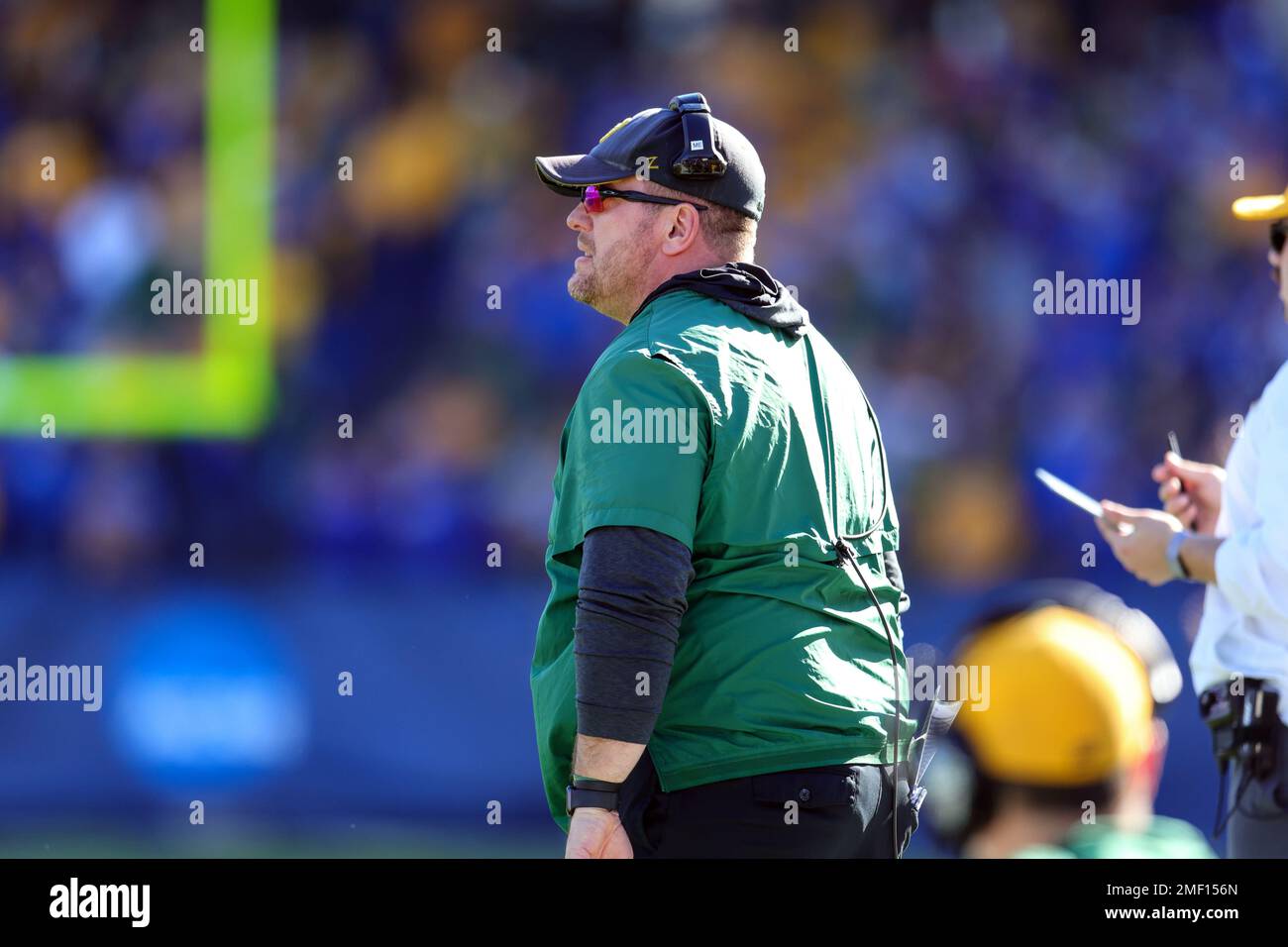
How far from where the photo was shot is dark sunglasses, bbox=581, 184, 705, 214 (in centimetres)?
263

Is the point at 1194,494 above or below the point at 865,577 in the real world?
above

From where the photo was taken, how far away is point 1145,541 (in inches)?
120

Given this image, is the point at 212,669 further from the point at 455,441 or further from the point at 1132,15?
the point at 1132,15

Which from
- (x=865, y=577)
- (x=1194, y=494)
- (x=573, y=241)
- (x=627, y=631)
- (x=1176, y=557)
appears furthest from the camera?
(x=573, y=241)

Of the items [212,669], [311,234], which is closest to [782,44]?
[311,234]

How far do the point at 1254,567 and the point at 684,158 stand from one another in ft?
3.80

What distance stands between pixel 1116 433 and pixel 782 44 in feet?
6.09

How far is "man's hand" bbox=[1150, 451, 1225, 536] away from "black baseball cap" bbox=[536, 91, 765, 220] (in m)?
1.11

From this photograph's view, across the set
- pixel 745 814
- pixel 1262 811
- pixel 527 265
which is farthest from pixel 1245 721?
pixel 527 265

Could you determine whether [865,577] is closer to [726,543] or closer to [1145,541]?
[726,543]

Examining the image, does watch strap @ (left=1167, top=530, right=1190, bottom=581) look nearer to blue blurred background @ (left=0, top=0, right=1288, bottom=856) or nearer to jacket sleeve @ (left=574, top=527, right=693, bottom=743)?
jacket sleeve @ (left=574, top=527, right=693, bottom=743)

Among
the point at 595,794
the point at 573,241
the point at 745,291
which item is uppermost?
the point at 573,241

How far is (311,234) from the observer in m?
6.17

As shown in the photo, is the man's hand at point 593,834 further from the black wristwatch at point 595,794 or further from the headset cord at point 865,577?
the headset cord at point 865,577
